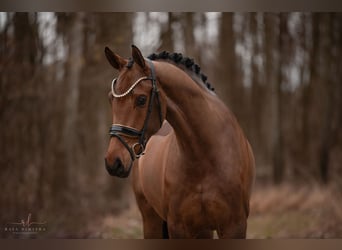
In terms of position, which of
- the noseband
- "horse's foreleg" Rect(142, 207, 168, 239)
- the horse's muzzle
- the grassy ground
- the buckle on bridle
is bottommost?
the grassy ground

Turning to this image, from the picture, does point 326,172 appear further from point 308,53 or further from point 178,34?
point 178,34

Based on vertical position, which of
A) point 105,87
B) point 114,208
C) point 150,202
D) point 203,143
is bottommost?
point 114,208

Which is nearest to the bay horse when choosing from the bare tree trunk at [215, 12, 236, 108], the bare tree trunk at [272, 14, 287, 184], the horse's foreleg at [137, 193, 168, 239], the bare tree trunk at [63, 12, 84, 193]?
the horse's foreleg at [137, 193, 168, 239]

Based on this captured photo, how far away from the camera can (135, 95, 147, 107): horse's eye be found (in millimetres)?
3176

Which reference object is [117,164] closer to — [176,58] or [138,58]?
[138,58]

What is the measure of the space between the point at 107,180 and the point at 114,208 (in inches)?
22.8

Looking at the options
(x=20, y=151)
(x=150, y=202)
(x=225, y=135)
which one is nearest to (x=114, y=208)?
(x=20, y=151)

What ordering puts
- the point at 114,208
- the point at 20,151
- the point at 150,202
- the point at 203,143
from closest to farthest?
the point at 203,143 → the point at 150,202 → the point at 20,151 → the point at 114,208

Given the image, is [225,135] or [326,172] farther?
[326,172]

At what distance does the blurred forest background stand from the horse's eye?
8.65ft

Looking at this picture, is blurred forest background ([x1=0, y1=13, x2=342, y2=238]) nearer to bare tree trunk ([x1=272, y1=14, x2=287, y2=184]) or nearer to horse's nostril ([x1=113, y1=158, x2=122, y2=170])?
bare tree trunk ([x1=272, y1=14, x2=287, y2=184])

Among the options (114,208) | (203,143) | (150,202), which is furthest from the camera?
(114,208)

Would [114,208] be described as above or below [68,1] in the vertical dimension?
below

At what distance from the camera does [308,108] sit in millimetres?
7859
